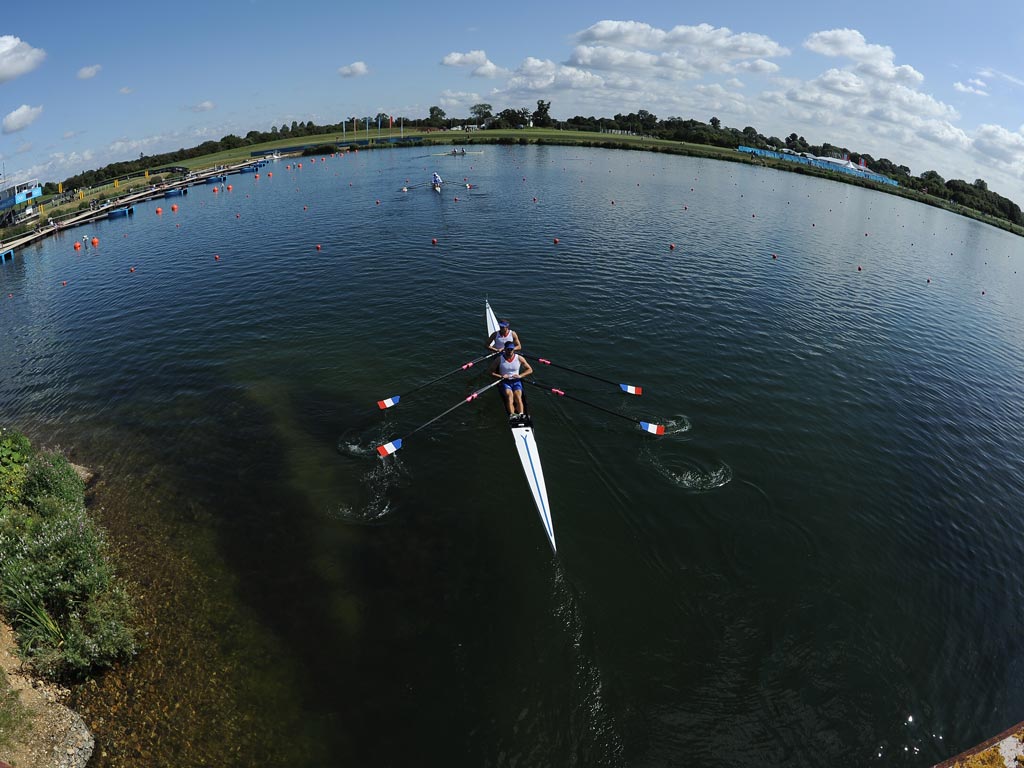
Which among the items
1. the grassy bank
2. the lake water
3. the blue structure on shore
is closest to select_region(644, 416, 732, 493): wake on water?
the lake water

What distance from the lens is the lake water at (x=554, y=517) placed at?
1330 centimetres

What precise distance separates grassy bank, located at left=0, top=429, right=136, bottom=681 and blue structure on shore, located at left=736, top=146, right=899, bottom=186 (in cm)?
17966

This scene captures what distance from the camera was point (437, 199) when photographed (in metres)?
80.1

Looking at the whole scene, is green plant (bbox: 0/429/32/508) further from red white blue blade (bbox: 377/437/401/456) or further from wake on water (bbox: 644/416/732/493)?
wake on water (bbox: 644/416/732/493)

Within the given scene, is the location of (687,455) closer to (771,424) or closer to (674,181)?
(771,424)

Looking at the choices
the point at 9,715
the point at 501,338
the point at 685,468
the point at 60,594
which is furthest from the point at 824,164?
the point at 9,715

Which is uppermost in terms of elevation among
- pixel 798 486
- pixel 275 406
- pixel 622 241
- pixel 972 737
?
pixel 622 241

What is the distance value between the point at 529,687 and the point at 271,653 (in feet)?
25.2

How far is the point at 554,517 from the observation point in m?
19.5

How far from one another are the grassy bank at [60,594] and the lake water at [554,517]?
961 millimetres

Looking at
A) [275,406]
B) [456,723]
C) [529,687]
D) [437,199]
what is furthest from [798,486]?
[437,199]

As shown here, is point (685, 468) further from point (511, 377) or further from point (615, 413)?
point (511, 377)

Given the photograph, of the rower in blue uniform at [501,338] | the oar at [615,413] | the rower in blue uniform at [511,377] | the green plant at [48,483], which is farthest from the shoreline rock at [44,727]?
the rower in blue uniform at [501,338]

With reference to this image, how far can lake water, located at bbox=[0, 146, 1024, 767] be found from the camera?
1330 centimetres
